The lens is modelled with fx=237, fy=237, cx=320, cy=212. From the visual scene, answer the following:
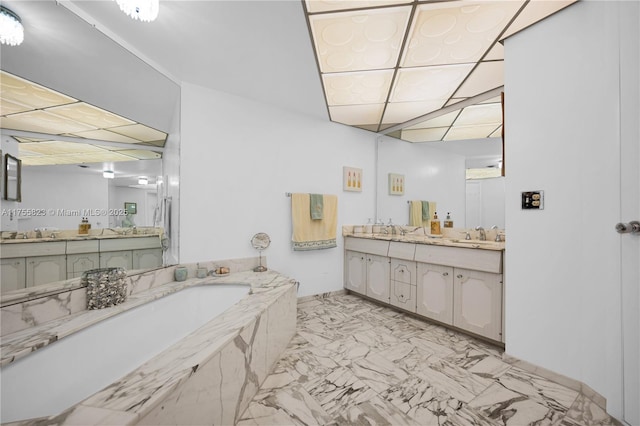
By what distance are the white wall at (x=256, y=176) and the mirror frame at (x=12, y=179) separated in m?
0.97

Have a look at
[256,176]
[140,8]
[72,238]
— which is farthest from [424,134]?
[72,238]

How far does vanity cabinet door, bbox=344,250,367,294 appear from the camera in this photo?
2891 mm

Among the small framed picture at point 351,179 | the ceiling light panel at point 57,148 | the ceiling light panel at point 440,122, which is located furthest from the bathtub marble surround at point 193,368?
the ceiling light panel at point 440,122

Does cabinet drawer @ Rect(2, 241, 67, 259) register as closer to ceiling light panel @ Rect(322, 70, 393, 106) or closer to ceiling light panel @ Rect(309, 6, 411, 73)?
ceiling light panel @ Rect(309, 6, 411, 73)

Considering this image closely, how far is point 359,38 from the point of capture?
5.07ft

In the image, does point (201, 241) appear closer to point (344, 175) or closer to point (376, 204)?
point (344, 175)

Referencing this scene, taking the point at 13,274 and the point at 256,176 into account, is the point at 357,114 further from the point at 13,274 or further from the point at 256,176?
the point at 13,274

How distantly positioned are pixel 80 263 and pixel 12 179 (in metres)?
0.55

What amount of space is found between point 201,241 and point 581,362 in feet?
9.00

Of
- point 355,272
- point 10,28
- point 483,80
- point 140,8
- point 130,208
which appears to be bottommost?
point 355,272

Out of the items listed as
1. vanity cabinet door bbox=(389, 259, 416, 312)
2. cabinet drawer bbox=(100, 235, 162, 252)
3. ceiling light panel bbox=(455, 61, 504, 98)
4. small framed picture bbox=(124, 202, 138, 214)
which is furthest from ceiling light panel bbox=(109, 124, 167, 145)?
ceiling light panel bbox=(455, 61, 504, 98)

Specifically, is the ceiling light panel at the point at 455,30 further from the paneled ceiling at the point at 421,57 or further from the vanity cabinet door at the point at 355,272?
the vanity cabinet door at the point at 355,272

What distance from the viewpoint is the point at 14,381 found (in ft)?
3.02

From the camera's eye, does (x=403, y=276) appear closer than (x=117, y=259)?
No
